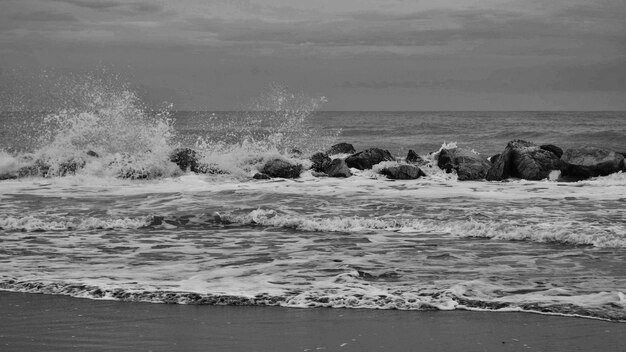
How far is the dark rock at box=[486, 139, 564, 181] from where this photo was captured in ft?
52.7

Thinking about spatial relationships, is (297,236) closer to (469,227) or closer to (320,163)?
(469,227)

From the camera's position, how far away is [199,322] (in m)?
5.93

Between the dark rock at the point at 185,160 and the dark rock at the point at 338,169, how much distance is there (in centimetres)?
316

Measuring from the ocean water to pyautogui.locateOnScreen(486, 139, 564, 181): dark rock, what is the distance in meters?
0.46

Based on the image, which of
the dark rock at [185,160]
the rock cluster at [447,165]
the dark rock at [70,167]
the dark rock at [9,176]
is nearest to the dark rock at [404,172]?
the rock cluster at [447,165]

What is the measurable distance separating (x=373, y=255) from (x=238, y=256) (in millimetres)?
1518

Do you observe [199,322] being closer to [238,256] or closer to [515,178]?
[238,256]

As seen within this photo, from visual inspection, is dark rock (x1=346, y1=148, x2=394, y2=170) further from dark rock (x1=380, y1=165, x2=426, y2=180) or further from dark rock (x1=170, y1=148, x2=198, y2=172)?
dark rock (x1=170, y1=148, x2=198, y2=172)

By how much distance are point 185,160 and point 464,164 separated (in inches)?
251

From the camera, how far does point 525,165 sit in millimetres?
16250

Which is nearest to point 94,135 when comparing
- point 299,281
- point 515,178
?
point 515,178

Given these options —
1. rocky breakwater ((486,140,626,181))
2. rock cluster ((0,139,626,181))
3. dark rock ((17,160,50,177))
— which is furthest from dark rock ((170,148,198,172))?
rocky breakwater ((486,140,626,181))

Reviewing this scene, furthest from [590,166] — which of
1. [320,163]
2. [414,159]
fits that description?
[320,163]

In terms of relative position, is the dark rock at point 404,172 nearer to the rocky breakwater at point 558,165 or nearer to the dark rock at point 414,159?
the rocky breakwater at point 558,165
